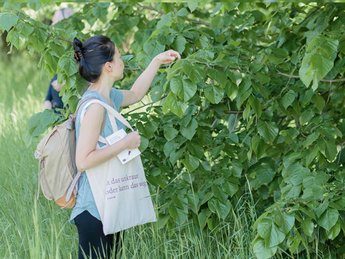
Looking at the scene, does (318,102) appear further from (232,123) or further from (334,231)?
(334,231)

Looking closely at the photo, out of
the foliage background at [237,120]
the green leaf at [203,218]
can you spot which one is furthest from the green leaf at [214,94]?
the green leaf at [203,218]

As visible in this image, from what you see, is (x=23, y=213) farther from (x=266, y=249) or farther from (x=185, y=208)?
(x=266, y=249)

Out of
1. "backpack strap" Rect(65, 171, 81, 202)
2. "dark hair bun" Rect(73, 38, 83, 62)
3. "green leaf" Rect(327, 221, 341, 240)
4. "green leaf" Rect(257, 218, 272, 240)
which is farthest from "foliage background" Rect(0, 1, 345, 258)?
"backpack strap" Rect(65, 171, 81, 202)

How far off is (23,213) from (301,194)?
1.71 meters

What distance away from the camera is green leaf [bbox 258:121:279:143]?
13.7ft

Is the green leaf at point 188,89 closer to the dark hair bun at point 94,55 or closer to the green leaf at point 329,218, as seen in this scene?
the dark hair bun at point 94,55

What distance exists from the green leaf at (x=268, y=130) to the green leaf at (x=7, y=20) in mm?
1270

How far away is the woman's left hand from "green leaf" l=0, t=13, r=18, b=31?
68 cm

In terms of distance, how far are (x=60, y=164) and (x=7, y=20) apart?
791 mm

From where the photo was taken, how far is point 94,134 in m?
3.50

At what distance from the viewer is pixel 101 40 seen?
3.70 meters

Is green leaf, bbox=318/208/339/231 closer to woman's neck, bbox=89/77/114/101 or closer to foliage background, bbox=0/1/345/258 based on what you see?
foliage background, bbox=0/1/345/258

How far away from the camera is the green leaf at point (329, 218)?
3584 mm

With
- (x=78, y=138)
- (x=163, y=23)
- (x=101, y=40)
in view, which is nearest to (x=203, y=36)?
(x=163, y=23)
